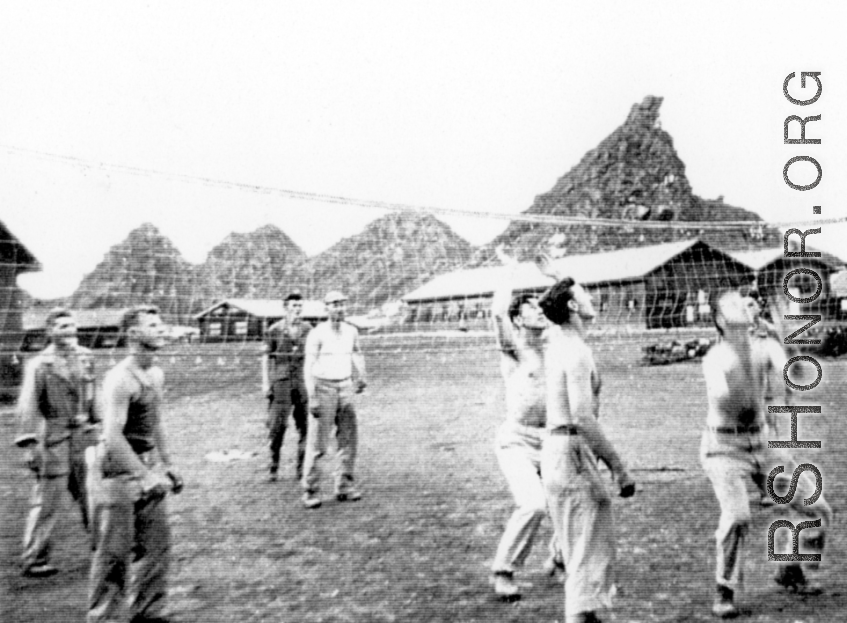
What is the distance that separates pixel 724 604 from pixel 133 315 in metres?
3.38

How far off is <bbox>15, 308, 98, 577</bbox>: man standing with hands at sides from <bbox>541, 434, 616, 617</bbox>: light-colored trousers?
10.7 ft

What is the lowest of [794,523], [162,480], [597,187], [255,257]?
[794,523]

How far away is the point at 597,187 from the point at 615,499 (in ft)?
174

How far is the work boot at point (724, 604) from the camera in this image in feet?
11.1

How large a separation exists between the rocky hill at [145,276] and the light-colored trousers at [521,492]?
4.36 m

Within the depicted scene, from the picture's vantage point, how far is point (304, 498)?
5754 millimetres

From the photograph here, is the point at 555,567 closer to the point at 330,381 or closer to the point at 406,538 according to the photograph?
the point at 406,538

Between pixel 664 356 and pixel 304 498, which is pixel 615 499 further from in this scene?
pixel 664 356

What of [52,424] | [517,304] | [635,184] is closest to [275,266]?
[52,424]

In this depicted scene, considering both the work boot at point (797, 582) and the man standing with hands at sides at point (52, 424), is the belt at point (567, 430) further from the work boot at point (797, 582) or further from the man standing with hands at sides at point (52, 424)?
the man standing with hands at sides at point (52, 424)

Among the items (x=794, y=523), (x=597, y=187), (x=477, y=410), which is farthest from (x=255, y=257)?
(x=597, y=187)

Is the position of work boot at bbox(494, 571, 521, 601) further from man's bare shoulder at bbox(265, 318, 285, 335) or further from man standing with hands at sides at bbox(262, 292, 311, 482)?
man's bare shoulder at bbox(265, 318, 285, 335)

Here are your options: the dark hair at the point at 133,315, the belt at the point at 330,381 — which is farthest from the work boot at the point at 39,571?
the belt at the point at 330,381

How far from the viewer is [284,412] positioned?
6.58 metres
